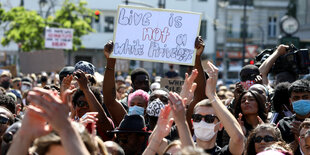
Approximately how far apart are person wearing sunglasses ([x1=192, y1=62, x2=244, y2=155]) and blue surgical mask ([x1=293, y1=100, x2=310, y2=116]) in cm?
125

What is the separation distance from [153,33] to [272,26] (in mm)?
47308

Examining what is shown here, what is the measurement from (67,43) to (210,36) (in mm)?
28111

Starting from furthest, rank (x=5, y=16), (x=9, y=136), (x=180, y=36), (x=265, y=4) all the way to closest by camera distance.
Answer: (x=265, y=4) → (x=5, y=16) → (x=180, y=36) → (x=9, y=136)

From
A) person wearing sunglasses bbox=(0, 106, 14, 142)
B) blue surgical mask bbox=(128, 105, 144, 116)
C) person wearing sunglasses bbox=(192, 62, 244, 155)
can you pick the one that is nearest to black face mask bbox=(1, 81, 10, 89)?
blue surgical mask bbox=(128, 105, 144, 116)

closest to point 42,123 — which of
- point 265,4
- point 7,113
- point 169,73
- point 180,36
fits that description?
point 7,113

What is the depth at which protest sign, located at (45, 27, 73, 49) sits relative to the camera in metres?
24.9

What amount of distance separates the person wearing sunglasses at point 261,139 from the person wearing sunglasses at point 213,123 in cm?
8

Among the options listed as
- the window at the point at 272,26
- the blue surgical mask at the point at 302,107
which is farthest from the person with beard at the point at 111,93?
the window at the point at 272,26

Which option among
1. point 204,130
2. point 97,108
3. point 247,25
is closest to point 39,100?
point 204,130

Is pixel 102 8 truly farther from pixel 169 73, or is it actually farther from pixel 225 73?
pixel 169 73

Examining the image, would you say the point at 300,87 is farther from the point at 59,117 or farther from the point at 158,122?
the point at 59,117

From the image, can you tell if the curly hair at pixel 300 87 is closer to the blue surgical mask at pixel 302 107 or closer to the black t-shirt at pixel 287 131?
the blue surgical mask at pixel 302 107

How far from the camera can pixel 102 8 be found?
50.8 metres

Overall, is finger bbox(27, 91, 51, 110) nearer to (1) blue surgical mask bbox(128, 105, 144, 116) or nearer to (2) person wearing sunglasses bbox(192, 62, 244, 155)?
(2) person wearing sunglasses bbox(192, 62, 244, 155)
